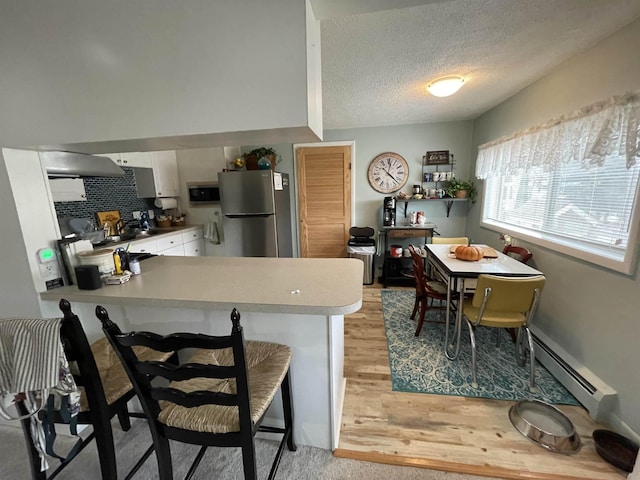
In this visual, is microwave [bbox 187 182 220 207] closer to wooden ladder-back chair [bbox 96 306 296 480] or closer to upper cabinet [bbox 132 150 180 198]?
upper cabinet [bbox 132 150 180 198]

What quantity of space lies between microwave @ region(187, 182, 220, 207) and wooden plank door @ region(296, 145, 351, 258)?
1.26 meters

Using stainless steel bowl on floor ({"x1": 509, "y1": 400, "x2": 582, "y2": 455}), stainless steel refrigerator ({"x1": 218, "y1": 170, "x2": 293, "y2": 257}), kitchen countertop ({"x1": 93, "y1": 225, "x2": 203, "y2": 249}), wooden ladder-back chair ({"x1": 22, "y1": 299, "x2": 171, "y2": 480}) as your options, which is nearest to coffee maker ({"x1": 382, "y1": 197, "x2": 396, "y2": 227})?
stainless steel refrigerator ({"x1": 218, "y1": 170, "x2": 293, "y2": 257})

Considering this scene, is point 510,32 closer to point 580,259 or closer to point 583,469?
point 580,259

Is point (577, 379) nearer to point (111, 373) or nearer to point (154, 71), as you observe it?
point (111, 373)

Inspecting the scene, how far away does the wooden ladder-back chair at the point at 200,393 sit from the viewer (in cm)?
79

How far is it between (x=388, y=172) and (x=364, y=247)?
1.22 m

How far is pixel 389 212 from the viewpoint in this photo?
12.6 ft

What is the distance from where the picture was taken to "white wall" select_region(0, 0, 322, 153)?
3.43 feet

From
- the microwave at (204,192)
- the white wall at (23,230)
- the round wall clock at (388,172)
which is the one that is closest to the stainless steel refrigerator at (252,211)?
the microwave at (204,192)

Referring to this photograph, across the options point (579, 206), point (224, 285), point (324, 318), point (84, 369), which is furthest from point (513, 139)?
point (84, 369)

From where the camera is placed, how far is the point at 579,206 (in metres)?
1.95

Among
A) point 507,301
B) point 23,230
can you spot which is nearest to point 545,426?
point 507,301

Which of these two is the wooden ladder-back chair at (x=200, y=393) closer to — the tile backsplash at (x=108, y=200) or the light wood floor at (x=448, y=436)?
the light wood floor at (x=448, y=436)

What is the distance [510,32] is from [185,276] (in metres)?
2.48
